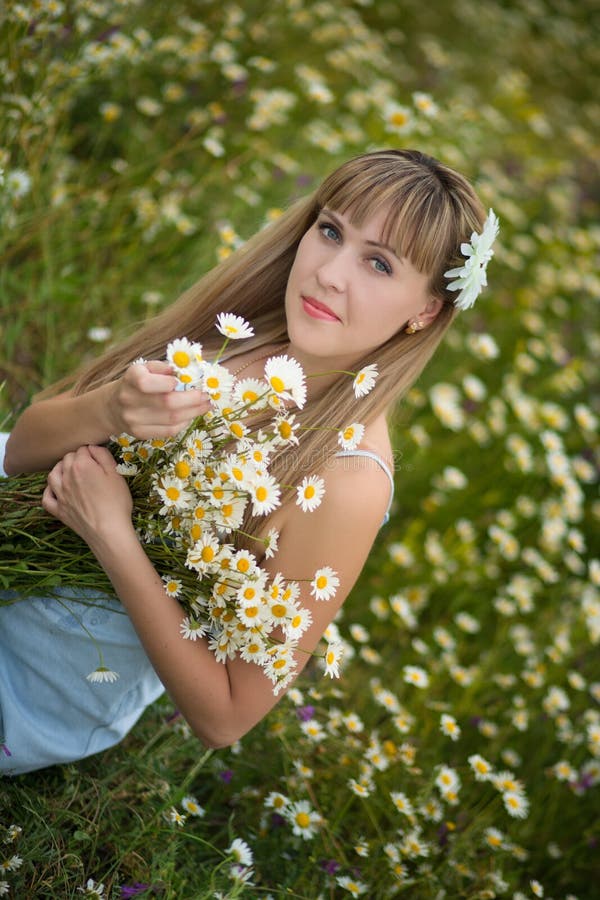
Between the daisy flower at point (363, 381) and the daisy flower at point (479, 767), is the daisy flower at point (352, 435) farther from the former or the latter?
the daisy flower at point (479, 767)

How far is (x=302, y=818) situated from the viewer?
1712 millimetres

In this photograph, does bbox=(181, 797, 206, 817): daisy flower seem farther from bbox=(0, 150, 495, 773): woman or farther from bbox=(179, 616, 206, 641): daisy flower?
bbox=(179, 616, 206, 641): daisy flower

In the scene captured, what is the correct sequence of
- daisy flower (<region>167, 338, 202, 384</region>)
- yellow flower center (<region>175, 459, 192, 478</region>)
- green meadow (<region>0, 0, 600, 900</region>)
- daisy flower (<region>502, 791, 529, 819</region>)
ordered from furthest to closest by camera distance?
daisy flower (<region>502, 791, 529, 819</region>) → green meadow (<region>0, 0, 600, 900</region>) → yellow flower center (<region>175, 459, 192, 478</region>) → daisy flower (<region>167, 338, 202, 384</region>)

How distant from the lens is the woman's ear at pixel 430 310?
1.61m

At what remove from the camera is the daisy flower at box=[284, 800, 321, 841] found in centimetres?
169

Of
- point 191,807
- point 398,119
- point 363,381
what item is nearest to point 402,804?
point 191,807

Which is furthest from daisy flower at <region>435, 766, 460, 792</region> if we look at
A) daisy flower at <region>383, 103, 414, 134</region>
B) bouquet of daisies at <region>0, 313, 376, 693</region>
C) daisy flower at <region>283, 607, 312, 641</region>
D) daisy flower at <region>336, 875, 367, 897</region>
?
daisy flower at <region>383, 103, 414, 134</region>

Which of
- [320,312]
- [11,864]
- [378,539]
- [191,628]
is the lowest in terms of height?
[378,539]

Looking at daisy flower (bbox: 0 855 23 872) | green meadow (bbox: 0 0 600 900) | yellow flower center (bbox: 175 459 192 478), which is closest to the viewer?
yellow flower center (bbox: 175 459 192 478)

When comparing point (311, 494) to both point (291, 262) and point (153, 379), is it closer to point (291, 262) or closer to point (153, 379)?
point (153, 379)

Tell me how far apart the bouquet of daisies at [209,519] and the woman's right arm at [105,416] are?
0.03 meters

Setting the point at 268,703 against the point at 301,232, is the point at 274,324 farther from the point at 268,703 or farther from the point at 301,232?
the point at 268,703

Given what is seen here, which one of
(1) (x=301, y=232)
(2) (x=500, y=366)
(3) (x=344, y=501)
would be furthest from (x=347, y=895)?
(2) (x=500, y=366)

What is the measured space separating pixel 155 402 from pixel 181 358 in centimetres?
8
